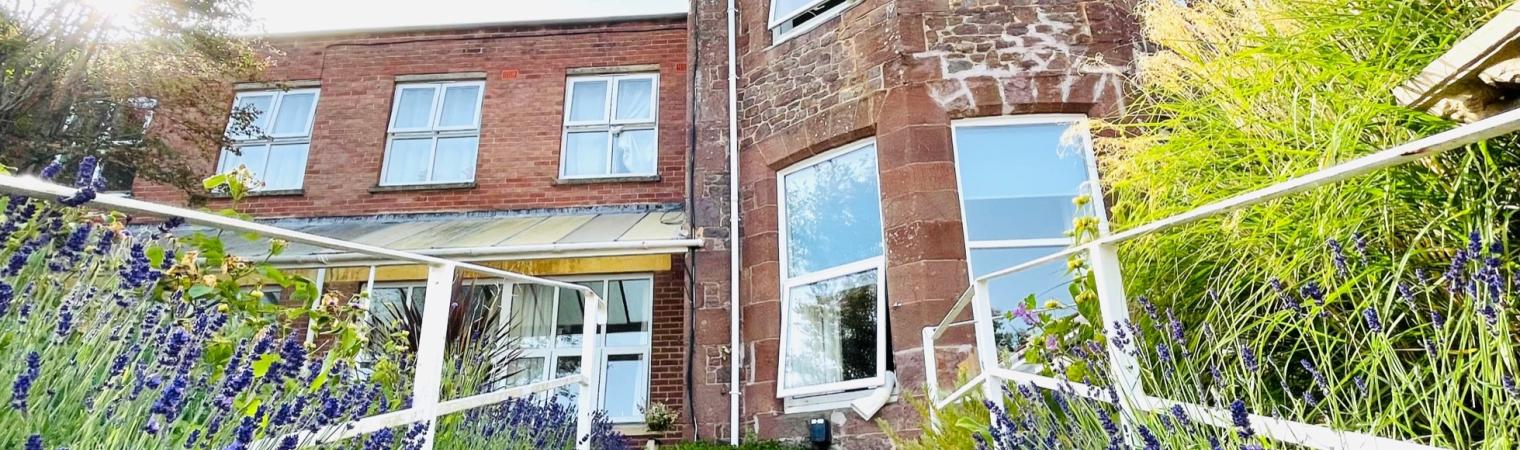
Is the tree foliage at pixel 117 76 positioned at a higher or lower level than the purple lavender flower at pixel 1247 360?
higher

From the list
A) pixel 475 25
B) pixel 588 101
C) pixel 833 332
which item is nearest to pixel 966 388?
pixel 833 332

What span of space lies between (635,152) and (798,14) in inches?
117

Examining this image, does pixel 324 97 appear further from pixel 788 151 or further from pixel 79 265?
pixel 79 265

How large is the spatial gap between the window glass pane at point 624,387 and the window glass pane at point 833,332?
2289 millimetres

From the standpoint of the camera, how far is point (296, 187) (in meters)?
8.86

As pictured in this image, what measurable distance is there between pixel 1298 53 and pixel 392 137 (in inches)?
357

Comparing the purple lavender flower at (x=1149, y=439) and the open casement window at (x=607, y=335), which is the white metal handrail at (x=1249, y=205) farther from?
the open casement window at (x=607, y=335)

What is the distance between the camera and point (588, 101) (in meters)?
9.03

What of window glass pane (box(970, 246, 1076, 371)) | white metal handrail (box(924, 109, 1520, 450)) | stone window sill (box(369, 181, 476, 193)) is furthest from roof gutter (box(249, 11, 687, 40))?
white metal handrail (box(924, 109, 1520, 450))

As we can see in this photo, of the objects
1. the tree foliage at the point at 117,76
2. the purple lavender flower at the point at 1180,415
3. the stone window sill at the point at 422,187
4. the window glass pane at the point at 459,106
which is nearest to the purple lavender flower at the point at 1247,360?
the purple lavender flower at the point at 1180,415

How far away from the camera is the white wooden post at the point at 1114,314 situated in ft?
6.04

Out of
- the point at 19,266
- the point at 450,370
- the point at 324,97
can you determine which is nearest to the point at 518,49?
the point at 324,97

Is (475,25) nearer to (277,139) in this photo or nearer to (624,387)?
(277,139)

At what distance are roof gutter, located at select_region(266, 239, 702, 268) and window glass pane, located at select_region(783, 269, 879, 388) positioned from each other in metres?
1.15
